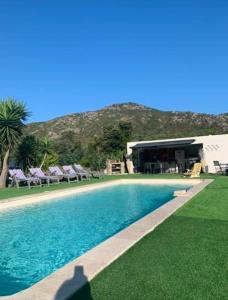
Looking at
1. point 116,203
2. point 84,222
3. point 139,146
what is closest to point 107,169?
point 139,146

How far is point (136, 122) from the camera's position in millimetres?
52031

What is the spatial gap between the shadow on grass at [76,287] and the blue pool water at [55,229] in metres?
1.05

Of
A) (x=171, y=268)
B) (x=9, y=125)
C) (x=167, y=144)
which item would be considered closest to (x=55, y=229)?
(x=171, y=268)

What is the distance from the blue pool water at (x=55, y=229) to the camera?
4.71 metres

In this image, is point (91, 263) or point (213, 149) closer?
point (91, 263)

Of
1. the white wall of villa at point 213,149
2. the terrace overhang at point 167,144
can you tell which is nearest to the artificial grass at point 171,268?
the terrace overhang at point 167,144

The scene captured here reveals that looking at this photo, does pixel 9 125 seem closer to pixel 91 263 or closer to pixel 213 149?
pixel 213 149

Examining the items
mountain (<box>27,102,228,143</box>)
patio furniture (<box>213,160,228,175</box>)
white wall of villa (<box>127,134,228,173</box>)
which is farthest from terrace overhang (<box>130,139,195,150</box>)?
mountain (<box>27,102,228,143</box>)

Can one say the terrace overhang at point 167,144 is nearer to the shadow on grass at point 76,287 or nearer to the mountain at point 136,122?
the shadow on grass at point 76,287

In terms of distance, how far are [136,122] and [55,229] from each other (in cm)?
4549

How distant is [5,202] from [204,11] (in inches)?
480

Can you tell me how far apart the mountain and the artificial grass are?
129 ft

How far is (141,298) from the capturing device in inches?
113

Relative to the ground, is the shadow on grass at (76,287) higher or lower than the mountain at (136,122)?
lower
